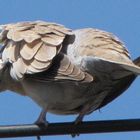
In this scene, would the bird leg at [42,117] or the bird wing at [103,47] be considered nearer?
the bird wing at [103,47]

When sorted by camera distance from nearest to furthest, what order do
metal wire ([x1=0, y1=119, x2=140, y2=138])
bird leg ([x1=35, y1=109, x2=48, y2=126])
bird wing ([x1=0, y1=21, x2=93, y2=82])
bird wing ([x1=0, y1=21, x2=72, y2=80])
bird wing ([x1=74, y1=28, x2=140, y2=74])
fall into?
metal wire ([x1=0, y1=119, x2=140, y2=138]) < bird wing ([x1=74, y1=28, x2=140, y2=74]) < bird leg ([x1=35, y1=109, x2=48, y2=126]) < bird wing ([x1=0, y1=21, x2=93, y2=82]) < bird wing ([x1=0, y1=21, x2=72, y2=80])

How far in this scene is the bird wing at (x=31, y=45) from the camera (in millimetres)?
5676

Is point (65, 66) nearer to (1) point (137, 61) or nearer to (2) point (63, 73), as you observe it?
(2) point (63, 73)

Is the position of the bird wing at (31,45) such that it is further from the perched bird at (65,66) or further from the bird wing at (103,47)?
the bird wing at (103,47)

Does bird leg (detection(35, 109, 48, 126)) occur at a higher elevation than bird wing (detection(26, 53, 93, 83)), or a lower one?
lower

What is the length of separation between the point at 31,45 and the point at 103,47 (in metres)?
0.78

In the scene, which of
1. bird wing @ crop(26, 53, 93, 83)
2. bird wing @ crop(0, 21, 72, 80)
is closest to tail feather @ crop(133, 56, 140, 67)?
bird wing @ crop(26, 53, 93, 83)

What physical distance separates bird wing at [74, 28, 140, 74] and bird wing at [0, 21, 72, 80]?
0.20m

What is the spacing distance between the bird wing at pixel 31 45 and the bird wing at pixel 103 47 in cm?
20

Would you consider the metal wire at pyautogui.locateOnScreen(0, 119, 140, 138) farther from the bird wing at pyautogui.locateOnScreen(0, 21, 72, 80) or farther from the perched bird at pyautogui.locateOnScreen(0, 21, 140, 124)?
the bird wing at pyautogui.locateOnScreen(0, 21, 72, 80)

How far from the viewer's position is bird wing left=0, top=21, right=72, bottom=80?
568 centimetres

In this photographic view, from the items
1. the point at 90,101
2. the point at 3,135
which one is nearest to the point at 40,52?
the point at 90,101

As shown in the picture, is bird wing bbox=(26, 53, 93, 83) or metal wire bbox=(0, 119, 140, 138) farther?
bird wing bbox=(26, 53, 93, 83)

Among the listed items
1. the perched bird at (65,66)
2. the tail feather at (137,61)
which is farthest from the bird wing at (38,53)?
the tail feather at (137,61)
